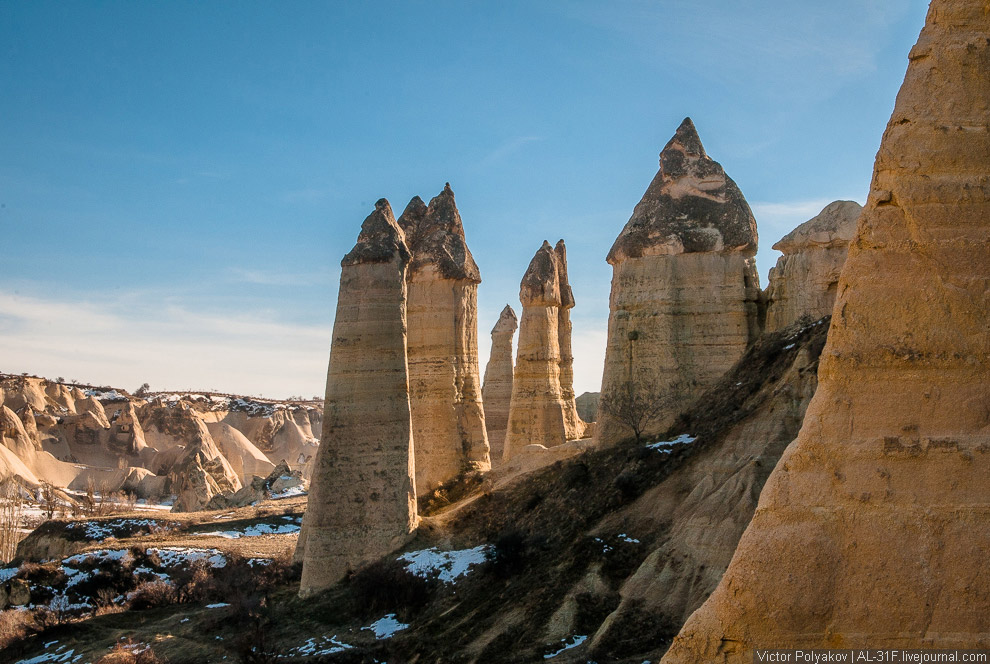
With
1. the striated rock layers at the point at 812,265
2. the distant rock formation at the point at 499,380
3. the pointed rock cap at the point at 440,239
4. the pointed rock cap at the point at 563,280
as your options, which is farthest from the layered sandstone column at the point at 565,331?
the striated rock layers at the point at 812,265

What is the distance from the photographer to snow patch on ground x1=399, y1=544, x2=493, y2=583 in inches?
754

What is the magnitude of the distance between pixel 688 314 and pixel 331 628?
10.8 metres

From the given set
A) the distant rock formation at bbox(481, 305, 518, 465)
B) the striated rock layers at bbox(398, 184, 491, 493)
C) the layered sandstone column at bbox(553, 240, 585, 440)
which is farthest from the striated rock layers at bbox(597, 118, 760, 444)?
the distant rock formation at bbox(481, 305, 518, 465)

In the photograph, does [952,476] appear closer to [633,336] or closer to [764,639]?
[764,639]

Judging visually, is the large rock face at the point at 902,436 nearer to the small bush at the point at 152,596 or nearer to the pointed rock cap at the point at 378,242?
the pointed rock cap at the point at 378,242

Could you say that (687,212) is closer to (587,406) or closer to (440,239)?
(440,239)

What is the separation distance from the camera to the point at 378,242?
892 inches

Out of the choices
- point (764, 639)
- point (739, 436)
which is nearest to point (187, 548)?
point (739, 436)

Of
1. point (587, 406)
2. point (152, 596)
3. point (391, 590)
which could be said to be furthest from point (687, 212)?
point (587, 406)

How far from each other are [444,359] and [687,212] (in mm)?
9365

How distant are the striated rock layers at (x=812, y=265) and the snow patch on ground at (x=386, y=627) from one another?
10656 millimetres

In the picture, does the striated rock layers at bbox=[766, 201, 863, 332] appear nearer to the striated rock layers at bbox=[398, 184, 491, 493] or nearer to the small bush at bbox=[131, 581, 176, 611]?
the striated rock layers at bbox=[398, 184, 491, 493]

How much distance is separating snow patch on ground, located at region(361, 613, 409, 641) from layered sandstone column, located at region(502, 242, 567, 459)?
12.5 meters

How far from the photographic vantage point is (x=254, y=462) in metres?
64.4
